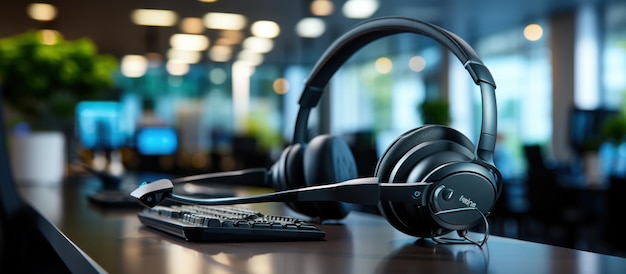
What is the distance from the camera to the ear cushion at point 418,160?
3.13 feet

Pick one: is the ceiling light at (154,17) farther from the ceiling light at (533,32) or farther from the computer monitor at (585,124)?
the computer monitor at (585,124)

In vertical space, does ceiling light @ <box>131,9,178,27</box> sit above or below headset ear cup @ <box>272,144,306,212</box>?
above

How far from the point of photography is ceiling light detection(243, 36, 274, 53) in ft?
41.9

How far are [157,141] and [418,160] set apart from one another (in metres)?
9.58

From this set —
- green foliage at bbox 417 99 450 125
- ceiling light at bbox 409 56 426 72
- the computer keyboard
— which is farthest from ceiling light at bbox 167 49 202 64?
the computer keyboard

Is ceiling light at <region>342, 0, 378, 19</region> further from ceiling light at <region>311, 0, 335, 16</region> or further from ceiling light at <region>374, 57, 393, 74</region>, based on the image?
ceiling light at <region>374, 57, 393, 74</region>

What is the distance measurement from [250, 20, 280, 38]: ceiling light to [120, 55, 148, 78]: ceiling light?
11.8ft

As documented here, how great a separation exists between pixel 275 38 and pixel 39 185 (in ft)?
33.1

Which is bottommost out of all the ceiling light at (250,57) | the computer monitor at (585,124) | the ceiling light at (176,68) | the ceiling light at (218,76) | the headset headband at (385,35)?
the computer monitor at (585,124)

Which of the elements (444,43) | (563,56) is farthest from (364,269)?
(563,56)

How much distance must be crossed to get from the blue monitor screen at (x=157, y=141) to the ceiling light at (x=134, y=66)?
4.78 meters

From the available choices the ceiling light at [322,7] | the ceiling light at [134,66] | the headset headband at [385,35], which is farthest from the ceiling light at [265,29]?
the headset headband at [385,35]

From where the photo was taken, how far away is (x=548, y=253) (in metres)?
0.88

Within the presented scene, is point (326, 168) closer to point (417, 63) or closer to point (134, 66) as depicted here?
point (417, 63)
